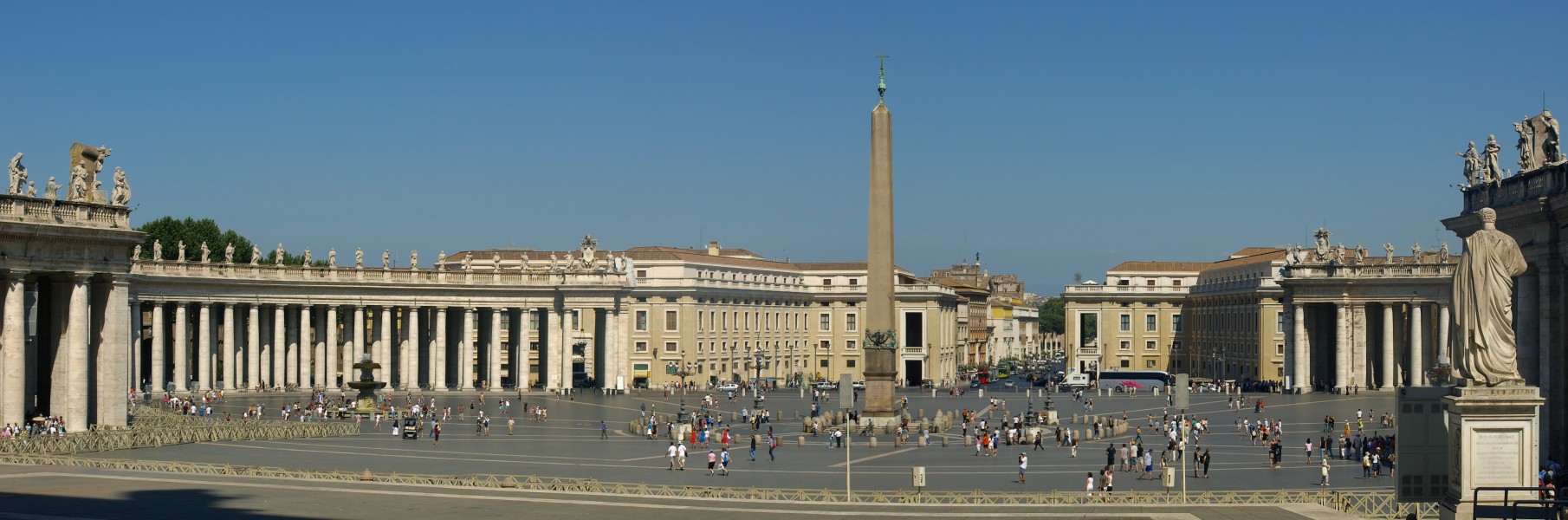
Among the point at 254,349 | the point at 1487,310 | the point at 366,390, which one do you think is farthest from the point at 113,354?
the point at 1487,310

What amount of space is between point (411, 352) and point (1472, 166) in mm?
68155

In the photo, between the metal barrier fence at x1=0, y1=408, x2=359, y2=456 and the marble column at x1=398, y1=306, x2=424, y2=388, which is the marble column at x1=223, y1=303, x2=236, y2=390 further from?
the metal barrier fence at x1=0, y1=408, x2=359, y2=456

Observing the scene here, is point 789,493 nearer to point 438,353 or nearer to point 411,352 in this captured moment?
point 411,352

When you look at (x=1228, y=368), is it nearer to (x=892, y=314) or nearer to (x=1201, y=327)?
(x=1201, y=327)

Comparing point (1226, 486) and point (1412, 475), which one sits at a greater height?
point (1412, 475)

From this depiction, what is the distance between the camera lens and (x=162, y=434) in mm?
54656

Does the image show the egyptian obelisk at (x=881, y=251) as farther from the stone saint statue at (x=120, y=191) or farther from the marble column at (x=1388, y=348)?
the marble column at (x=1388, y=348)

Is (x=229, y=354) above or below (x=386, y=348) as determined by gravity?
below

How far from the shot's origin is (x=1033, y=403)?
95.8m

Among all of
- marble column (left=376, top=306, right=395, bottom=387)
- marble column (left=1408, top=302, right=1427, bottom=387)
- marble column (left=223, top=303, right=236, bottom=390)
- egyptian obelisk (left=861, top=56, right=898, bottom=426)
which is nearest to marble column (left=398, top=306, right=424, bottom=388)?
marble column (left=376, top=306, right=395, bottom=387)

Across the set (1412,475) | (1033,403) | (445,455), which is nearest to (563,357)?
(1033,403)

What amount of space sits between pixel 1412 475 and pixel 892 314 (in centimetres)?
4896

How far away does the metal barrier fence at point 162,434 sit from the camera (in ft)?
157

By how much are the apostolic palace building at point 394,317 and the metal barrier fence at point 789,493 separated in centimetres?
1065
